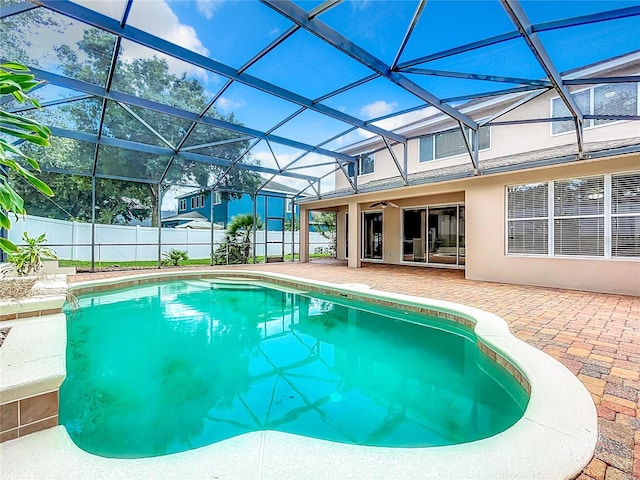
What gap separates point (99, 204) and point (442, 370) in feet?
56.1

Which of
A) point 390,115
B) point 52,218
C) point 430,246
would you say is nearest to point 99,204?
point 52,218

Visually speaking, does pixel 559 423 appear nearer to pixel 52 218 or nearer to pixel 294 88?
pixel 294 88

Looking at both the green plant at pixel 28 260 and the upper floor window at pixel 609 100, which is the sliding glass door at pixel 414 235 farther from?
the green plant at pixel 28 260

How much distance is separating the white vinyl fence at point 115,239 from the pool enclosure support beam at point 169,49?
28.3 ft

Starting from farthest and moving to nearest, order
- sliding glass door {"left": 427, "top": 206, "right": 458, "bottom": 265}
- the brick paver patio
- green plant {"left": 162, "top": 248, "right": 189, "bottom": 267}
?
green plant {"left": 162, "top": 248, "right": 189, "bottom": 267}
sliding glass door {"left": 427, "top": 206, "right": 458, "bottom": 265}
the brick paver patio

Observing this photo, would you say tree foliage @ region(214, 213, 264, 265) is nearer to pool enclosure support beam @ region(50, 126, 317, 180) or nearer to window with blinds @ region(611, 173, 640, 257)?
pool enclosure support beam @ region(50, 126, 317, 180)

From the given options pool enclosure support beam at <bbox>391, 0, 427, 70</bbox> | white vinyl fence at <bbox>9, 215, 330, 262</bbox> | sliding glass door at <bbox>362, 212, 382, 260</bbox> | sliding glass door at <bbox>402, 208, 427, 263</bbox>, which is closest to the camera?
pool enclosure support beam at <bbox>391, 0, 427, 70</bbox>

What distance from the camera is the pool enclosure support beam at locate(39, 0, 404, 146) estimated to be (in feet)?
14.4

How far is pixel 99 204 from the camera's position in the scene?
49.7ft

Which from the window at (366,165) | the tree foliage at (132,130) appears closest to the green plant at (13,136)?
the tree foliage at (132,130)

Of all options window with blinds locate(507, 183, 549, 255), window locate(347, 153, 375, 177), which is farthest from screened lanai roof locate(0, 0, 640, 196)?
window locate(347, 153, 375, 177)

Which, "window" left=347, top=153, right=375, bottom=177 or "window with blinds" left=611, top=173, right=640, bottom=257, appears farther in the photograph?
"window" left=347, top=153, right=375, bottom=177

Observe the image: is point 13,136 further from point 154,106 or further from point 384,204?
point 384,204

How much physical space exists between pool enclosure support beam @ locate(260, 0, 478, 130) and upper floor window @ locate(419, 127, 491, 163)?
5282 mm
